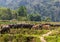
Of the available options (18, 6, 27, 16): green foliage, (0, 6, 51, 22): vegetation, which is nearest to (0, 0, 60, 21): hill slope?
(18, 6, 27, 16): green foliage

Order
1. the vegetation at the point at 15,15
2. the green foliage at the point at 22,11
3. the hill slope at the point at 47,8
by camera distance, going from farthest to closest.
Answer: the hill slope at the point at 47,8 → the green foliage at the point at 22,11 → the vegetation at the point at 15,15

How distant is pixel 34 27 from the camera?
3888 centimetres

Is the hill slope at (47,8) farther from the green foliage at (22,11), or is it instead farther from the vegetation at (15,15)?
the vegetation at (15,15)

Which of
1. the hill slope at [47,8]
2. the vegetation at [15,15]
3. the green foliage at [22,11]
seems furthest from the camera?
the hill slope at [47,8]

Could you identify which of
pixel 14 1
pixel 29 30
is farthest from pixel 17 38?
pixel 14 1

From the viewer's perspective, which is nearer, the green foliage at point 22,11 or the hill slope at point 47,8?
the green foliage at point 22,11

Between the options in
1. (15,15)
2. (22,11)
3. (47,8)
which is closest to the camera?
(15,15)

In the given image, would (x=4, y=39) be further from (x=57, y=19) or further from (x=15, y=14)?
(x=57, y=19)

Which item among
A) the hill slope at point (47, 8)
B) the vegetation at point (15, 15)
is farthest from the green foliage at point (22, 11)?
the hill slope at point (47, 8)

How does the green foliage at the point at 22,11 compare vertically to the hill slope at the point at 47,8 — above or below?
above

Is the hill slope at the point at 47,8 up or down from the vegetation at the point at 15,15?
down

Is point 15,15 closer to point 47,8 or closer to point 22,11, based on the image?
point 22,11

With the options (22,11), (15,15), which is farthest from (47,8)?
(15,15)

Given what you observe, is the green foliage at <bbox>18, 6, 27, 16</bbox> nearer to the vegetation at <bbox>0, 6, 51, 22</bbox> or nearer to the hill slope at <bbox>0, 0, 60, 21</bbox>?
the vegetation at <bbox>0, 6, 51, 22</bbox>
